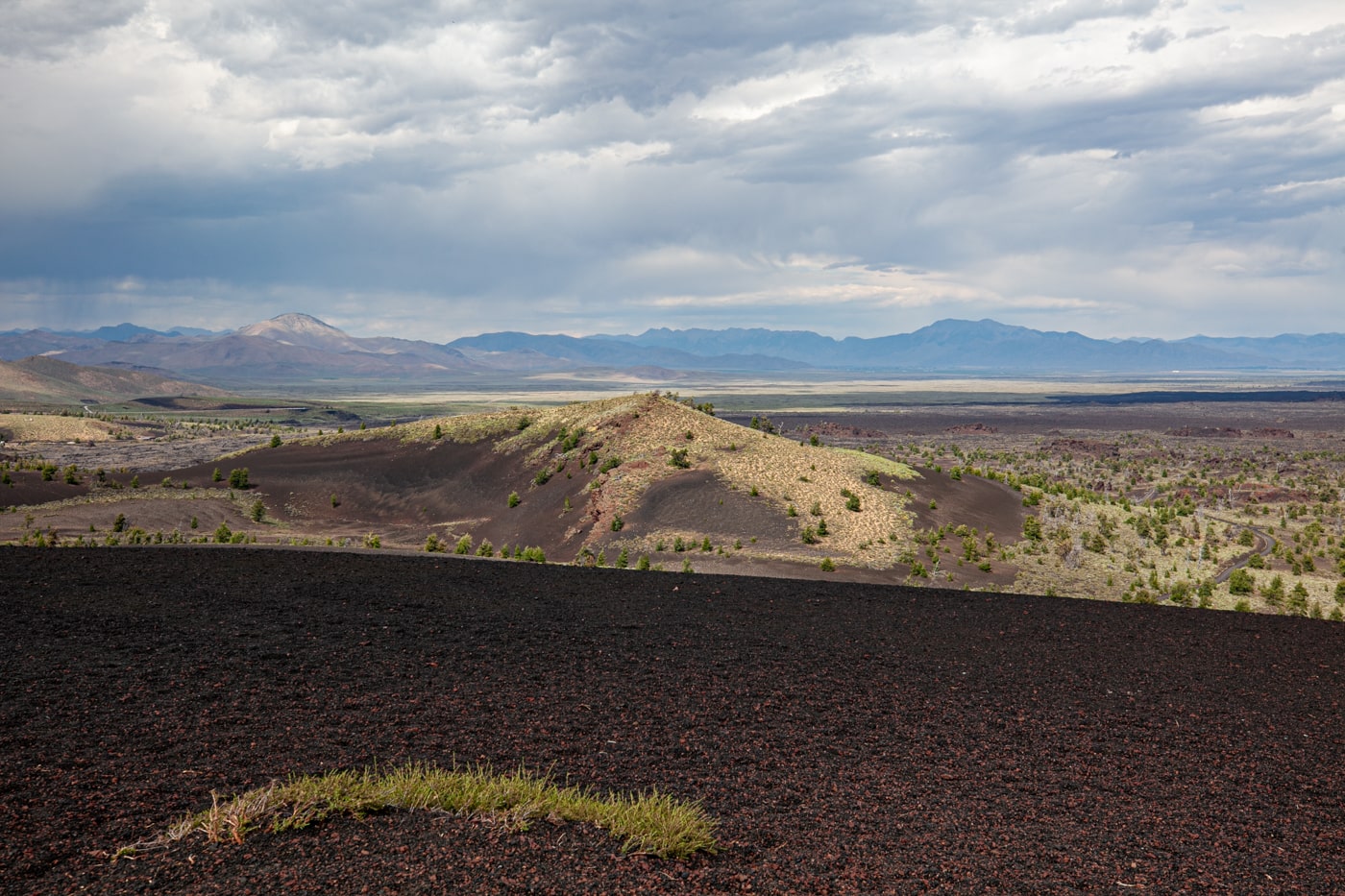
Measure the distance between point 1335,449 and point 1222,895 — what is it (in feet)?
344

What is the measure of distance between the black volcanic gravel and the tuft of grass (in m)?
0.18

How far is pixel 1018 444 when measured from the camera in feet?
332

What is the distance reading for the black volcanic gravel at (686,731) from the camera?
6778 millimetres

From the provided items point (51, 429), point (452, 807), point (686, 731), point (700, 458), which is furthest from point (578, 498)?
point (51, 429)

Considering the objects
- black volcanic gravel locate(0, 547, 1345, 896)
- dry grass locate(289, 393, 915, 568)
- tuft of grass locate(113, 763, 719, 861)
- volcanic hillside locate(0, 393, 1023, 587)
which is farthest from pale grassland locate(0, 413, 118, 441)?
tuft of grass locate(113, 763, 719, 861)

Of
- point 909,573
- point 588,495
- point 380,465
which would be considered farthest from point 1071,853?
point 380,465

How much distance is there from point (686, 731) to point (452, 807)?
3.25 metres

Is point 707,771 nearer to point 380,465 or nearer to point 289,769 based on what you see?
point 289,769

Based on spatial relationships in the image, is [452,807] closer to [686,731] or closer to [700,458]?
[686,731]

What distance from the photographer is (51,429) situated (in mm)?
93438

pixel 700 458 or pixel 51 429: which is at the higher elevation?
pixel 700 458

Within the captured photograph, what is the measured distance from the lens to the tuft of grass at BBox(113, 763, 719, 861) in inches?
270

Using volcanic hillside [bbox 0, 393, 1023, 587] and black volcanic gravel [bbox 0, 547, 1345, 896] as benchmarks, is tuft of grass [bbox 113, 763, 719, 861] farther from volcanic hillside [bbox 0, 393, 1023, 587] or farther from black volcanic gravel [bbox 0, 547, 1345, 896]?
volcanic hillside [bbox 0, 393, 1023, 587]

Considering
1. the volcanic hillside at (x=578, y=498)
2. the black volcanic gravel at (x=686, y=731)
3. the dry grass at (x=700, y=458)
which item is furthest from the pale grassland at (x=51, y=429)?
the black volcanic gravel at (x=686, y=731)
